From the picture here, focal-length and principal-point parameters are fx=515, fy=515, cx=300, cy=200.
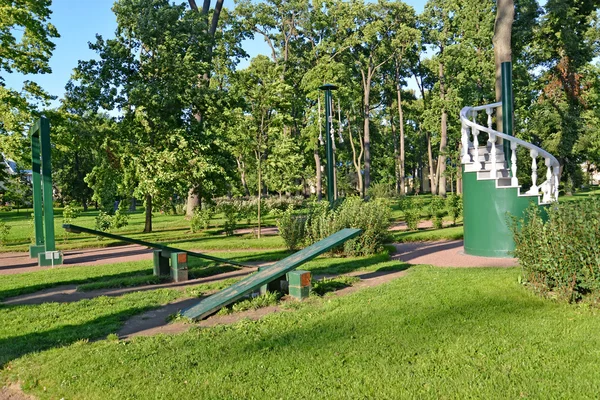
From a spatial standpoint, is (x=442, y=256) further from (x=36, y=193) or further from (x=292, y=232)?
(x=36, y=193)

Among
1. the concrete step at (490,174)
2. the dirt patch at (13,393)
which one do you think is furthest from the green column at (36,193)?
the concrete step at (490,174)

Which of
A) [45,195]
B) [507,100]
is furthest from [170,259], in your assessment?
[507,100]

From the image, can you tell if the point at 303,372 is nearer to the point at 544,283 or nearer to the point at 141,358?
the point at 141,358

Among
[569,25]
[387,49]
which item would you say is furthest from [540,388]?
[387,49]

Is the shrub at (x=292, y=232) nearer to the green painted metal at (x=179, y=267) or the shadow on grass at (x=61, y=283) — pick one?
the shadow on grass at (x=61, y=283)

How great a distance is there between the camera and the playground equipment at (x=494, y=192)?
9945 millimetres

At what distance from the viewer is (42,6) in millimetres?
17516

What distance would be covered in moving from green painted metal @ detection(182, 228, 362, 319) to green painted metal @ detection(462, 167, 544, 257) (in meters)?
3.49

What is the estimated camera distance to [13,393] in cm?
430

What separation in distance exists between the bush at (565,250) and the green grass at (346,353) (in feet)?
0.96

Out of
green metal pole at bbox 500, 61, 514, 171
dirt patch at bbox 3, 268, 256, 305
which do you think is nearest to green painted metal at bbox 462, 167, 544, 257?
green metal pole at bbox 500, 61, 514, 171

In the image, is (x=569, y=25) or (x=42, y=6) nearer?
(x=42, y=6)

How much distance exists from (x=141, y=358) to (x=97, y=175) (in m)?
16.7

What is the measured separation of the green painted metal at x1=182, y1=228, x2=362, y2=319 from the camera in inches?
251
